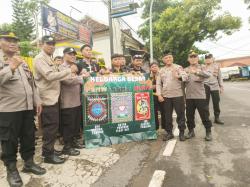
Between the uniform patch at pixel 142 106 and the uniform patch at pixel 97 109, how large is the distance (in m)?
0.70

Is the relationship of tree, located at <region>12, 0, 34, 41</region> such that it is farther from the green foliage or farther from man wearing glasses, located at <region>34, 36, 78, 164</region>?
man wearing glasses, located at <region>34, 36, 78, 164</region>

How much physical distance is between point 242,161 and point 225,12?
23.3m

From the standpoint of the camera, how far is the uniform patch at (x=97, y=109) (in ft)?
17.3

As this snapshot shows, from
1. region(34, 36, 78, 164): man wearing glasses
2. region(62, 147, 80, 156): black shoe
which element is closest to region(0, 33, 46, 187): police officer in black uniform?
region(34, 36, 78, 164): man wearing glasses

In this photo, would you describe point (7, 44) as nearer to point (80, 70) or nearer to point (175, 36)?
point (80, 70)

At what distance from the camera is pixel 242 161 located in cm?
422

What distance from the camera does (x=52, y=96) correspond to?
433cm

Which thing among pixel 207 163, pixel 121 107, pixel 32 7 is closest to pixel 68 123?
pixel 121 107

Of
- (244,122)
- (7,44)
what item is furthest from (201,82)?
(7,44)

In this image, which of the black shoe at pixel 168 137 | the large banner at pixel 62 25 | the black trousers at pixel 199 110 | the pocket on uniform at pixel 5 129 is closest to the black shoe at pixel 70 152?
the pocket on uniform at pixel 5 129

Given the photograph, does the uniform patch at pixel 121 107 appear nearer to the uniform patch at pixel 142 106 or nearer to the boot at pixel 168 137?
the uniform patch at pixel 142 106

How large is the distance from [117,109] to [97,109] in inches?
17.5

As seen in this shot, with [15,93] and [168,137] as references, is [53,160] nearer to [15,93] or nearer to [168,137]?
[15,93]

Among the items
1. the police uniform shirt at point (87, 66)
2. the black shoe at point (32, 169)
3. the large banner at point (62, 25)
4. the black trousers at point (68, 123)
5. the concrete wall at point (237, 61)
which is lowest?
the black shoe at point (32, 169)
